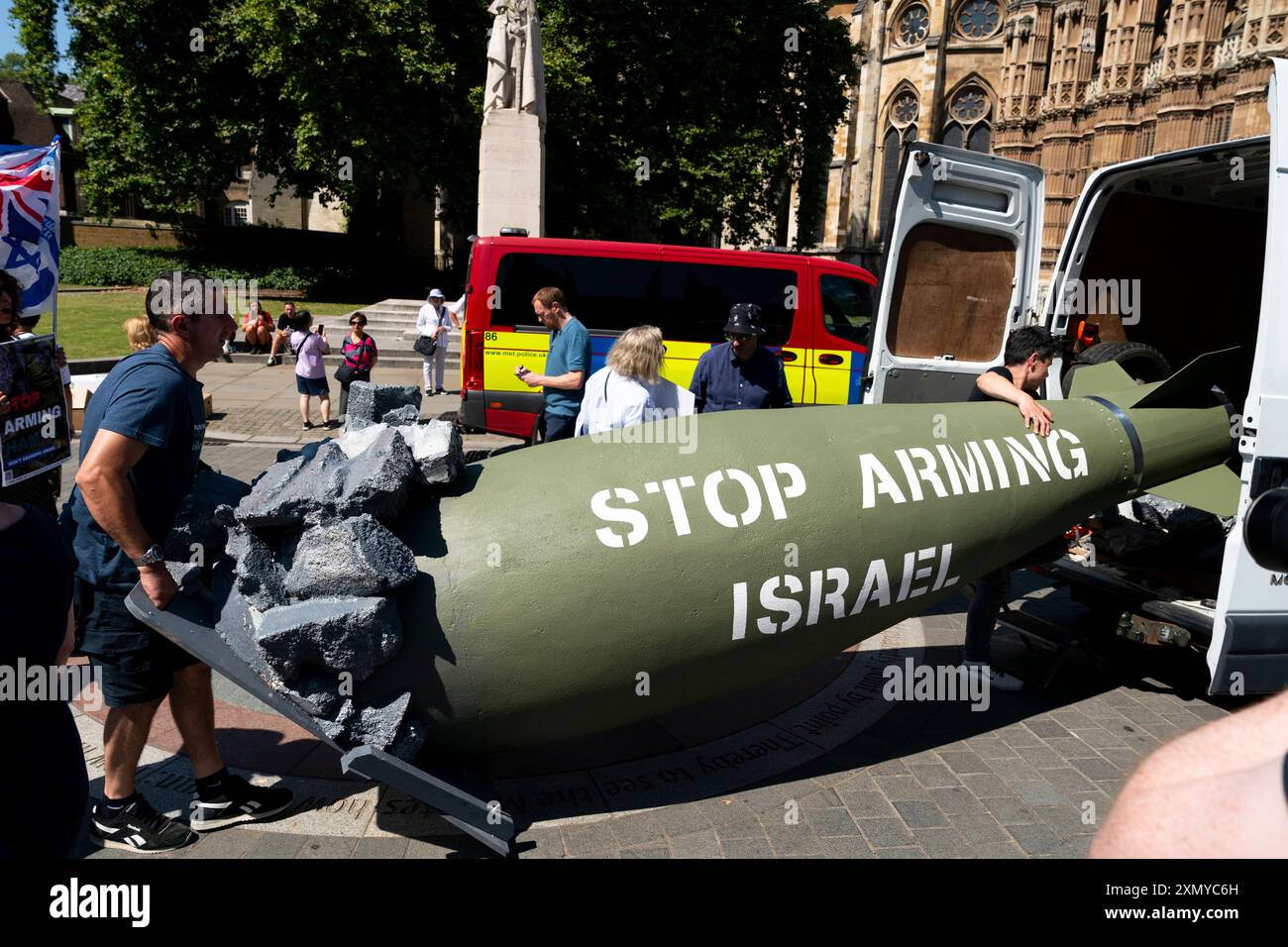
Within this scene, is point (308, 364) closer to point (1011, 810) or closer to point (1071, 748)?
point (1071, 748)

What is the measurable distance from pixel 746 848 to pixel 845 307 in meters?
9.26

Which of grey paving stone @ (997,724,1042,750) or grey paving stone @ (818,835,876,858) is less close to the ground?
grey paving stone @ (997,724,1042,750)

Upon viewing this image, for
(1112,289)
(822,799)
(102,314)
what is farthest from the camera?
(102,314)

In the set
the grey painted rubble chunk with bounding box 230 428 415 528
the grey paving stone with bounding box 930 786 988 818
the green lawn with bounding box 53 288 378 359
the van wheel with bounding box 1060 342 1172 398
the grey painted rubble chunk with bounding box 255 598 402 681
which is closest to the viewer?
the grey painted rubble chunk with bounding box 255 598 402 681

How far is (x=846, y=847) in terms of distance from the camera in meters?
3.67

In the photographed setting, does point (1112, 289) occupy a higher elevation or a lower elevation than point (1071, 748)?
higher

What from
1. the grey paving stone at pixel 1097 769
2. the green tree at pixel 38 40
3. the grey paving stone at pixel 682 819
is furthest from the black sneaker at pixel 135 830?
the green tree at pixel 38 40

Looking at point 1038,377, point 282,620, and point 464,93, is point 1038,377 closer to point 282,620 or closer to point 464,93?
point 282,620

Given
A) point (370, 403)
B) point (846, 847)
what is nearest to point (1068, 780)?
point (846, 847)

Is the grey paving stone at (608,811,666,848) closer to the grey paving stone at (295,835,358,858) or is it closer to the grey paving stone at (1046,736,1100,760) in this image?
the grey paving stone at (295,835,358,858)

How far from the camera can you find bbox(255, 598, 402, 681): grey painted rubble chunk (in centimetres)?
296

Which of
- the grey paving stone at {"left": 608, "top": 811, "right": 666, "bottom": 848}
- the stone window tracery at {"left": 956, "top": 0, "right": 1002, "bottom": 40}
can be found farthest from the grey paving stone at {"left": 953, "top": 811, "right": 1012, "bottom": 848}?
the stone window tracery at {"left": 956, "top": 0, "right": 1002, "bottom": 40}

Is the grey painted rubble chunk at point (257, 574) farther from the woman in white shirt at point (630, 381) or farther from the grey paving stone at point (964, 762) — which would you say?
the grey paving stone at point (964, 762)

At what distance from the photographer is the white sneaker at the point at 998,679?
17.2ft
